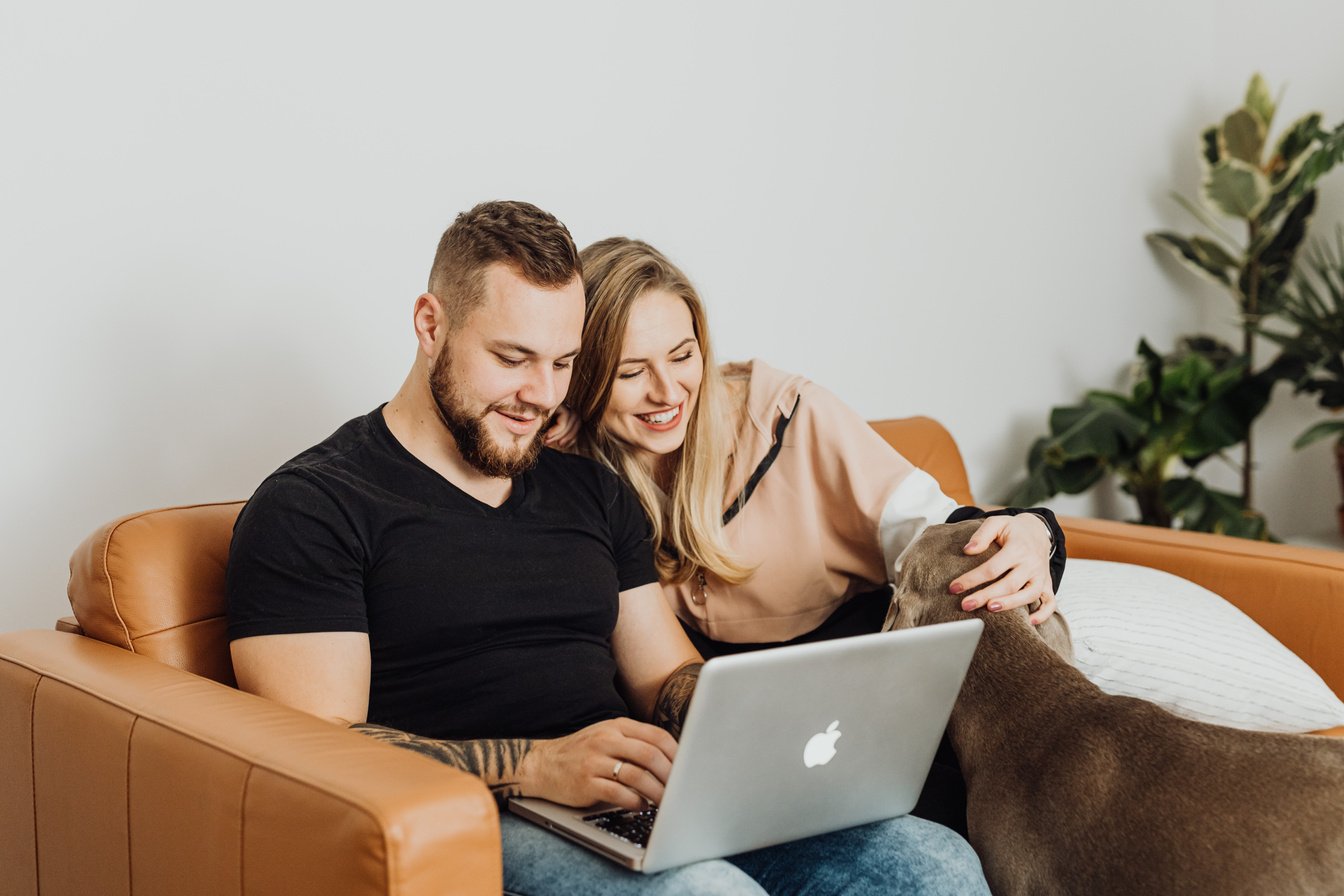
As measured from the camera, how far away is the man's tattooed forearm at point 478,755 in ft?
4.73

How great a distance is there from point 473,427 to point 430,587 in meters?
0.21

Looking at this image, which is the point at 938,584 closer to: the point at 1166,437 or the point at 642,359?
the point at 642,359

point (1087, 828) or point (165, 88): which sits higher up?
point (165, 88)

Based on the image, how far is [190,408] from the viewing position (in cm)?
200

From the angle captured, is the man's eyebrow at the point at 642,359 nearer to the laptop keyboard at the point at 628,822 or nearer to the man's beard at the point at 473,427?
the man's beard at the point at 473,427

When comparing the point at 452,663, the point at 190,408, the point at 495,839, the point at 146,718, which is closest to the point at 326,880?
the point at 495,839

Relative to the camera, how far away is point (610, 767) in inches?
53.8

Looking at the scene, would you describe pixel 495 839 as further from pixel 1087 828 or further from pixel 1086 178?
pixel 1086 178

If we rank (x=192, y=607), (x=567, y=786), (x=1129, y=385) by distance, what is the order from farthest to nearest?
(x=1129, y=385) < (x=192, y=607) < (x=567, y=786)

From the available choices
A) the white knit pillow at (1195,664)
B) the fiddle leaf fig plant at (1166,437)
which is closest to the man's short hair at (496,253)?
the white knit pillow at (1195,664)

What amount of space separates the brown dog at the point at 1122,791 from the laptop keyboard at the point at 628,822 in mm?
381

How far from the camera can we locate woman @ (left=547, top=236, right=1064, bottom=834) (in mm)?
1857

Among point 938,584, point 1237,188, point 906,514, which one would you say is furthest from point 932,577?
point 1237,188

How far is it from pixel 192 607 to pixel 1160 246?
3288 mm
